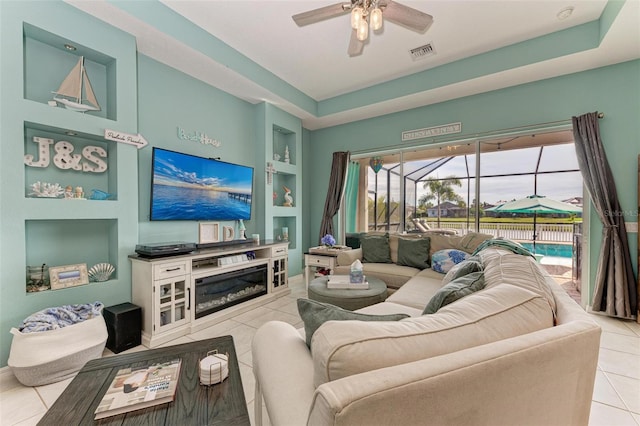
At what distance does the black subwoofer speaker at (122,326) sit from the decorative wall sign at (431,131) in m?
4.19

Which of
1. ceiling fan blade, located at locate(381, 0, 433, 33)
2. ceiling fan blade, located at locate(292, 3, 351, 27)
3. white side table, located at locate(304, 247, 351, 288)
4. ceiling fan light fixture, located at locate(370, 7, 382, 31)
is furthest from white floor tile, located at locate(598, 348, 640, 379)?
ceiling fan blade, located at locate(292, 3, 351, 27)

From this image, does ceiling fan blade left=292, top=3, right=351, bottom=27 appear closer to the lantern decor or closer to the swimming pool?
the lantern decor

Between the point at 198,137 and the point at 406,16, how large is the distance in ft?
8.75

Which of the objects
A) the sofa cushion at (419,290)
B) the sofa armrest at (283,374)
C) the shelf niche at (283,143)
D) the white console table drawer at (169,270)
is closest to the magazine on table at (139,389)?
the sofa armrest at (283,374)

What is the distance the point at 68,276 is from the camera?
7.18 feet

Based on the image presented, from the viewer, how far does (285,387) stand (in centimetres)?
88

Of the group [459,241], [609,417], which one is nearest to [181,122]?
[459,241]

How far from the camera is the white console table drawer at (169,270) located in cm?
238

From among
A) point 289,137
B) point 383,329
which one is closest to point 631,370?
point 383,329

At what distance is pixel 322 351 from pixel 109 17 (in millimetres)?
3196

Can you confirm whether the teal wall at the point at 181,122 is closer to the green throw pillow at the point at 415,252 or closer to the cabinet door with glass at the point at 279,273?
the cabinet door with glass at the point at 279,273

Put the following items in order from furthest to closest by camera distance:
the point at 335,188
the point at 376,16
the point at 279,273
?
the point at 335,188, the point at 279,273, the point at 376,16

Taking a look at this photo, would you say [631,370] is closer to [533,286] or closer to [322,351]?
[533,286]

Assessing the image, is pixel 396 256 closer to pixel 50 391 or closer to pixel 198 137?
pixel 198 137
